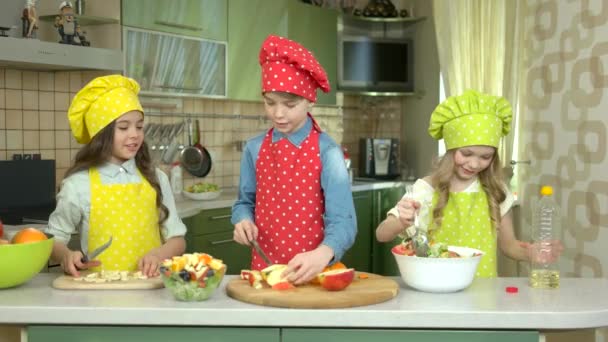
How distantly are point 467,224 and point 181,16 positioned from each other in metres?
2.09

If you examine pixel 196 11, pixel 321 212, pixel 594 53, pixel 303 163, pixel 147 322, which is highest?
pixel 196 11

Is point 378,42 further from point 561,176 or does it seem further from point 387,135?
point 561,176

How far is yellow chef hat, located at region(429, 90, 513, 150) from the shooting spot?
89.2 inches

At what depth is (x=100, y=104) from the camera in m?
2.11

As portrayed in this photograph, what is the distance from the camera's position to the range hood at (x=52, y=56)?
9.68 ft

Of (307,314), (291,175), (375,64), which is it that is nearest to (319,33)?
(375,64)

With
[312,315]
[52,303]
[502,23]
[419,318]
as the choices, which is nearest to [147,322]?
[52,303]

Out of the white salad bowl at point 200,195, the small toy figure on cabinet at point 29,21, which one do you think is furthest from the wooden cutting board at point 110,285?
the white salad bowl at point 200,195

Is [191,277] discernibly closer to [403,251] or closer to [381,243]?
[403,251]

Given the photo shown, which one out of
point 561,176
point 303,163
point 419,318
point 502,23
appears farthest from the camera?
point 502,23

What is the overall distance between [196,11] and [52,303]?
2.57 meters

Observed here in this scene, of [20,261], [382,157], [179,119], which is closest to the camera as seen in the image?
[20,261]

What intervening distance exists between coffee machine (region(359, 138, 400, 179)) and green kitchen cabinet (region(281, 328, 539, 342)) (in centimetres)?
375

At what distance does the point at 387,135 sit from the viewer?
18.9ft
